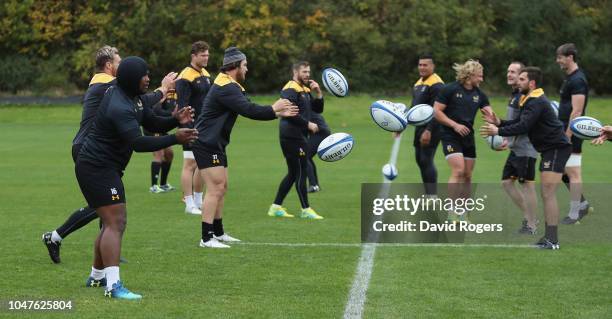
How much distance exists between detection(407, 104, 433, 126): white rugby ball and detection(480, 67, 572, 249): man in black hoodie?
7.21 feet

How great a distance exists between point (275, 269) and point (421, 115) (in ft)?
14.6

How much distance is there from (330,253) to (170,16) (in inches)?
1573

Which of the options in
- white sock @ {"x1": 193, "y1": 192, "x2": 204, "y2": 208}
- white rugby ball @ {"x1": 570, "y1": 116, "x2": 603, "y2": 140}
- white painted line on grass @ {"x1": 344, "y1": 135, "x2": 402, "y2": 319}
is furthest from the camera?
white sock @ {"x1": 193, "y1": 192, "x2": 204, "y2": 208}

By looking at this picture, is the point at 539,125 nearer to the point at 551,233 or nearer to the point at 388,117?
the point at 551,233

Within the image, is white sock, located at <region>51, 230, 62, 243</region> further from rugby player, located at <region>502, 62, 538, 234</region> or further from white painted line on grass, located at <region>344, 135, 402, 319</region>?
rugby player, located at <region>502, 62, 538, 234</region>

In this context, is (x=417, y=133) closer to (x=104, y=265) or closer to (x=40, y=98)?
(x=104, y=265)

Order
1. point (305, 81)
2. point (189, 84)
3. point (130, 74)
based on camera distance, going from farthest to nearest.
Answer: point (305, 81)
point (189, 84)
point (130, 74)

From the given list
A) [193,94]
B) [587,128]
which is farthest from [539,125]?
[193,94]

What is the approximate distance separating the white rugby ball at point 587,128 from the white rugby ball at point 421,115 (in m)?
2.63

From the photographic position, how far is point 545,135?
1102cm

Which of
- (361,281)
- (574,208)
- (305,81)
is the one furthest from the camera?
(305,81)

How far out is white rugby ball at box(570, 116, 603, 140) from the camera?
1066 cm

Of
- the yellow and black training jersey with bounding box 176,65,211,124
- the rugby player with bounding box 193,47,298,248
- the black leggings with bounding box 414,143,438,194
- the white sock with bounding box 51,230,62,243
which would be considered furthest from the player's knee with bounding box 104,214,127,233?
the black leggings with bounding box 414,143,438,194

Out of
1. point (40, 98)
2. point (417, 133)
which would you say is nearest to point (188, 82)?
point (417, 133)
